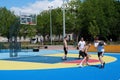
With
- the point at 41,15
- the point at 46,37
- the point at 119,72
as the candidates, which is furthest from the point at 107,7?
the point at 119,72

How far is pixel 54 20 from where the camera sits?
81.6 m

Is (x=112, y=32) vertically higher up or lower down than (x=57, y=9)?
lower down

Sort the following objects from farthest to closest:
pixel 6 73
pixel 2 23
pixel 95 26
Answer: pixel 2 23, pixel 95 26, pixel 6 73

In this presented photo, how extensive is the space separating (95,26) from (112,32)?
26.1 feet

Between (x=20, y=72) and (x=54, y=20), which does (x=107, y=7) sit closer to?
(x=54, y=20)

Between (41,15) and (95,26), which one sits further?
(41,15)

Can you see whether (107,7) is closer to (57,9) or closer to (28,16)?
(57,9)

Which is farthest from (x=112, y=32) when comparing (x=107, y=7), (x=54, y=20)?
(x=54, y=20)

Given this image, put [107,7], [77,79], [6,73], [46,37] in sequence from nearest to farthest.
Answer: [77,79] → [6,73] → [107,7] → [46,37]

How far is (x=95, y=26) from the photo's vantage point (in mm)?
63125

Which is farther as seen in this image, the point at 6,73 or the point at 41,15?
the point at 41,15

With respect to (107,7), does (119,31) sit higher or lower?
lower

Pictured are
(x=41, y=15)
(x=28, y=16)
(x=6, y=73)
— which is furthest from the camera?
(x=41, y=15)

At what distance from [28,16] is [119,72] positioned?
27.7 m
